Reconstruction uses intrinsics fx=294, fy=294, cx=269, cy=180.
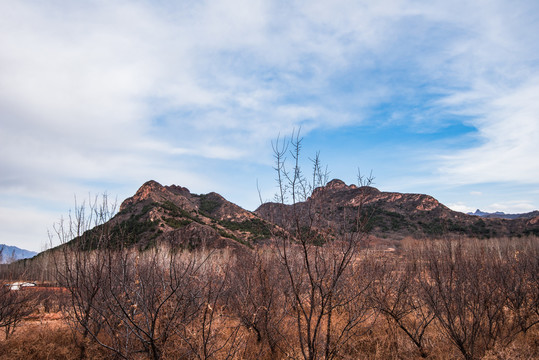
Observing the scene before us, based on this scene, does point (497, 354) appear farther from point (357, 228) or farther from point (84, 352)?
point (84, 352)

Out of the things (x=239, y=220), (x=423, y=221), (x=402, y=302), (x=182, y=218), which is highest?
(x=182, y=218)

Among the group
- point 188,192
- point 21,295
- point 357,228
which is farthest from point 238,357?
point 188,192

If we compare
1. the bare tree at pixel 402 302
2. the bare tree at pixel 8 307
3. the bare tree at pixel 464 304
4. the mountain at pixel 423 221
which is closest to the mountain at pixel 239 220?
the mountain at pixel 423 221

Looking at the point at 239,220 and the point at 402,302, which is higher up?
the point at 239,220

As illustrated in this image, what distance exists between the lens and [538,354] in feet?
23.7

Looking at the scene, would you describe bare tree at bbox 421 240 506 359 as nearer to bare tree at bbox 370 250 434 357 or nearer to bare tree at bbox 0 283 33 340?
bare tree at bbox 370 250 434 357

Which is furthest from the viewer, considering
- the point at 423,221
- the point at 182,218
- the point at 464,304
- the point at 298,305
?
the point at 423,221

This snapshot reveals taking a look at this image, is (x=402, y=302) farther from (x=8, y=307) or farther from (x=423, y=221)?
(x=423, y=221)

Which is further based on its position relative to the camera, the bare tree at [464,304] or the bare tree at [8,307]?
the bare tree at [8,307]

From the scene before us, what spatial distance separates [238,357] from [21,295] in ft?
28.2

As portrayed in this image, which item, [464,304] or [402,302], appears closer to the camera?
[464,304]

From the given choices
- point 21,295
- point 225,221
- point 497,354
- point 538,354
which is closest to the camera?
point 497,354

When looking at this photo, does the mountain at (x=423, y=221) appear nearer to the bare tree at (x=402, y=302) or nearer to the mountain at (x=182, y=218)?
the bare tree at (x=402, y=302)

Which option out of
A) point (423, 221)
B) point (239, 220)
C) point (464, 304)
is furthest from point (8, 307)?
point (423, 221)
